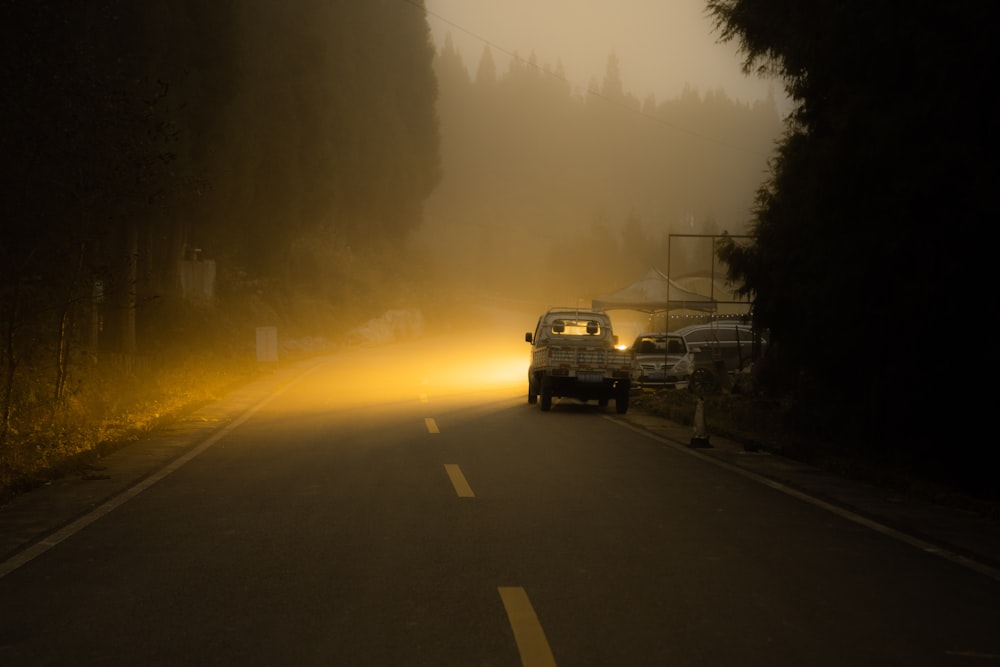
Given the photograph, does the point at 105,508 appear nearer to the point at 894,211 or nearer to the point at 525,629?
the point at 525,629

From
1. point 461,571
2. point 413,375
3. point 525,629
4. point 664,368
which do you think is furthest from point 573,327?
point 525,629

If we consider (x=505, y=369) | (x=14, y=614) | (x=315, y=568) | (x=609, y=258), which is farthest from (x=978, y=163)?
(x=609, y=258)

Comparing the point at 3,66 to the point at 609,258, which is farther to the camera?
the point at 609,258

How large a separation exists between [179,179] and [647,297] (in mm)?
29181

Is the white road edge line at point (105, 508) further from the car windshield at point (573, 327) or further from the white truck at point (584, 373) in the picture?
the car windshield at point (573, 327)

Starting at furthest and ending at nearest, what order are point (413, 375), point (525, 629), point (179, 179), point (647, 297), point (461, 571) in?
1. point (647, 297)
2. point (413, 375)
3. point (179, 179)
4. point (461, 571)
5. point (525, 629)

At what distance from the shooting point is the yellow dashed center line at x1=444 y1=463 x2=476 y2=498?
1015 centimetres

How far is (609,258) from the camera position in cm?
13575

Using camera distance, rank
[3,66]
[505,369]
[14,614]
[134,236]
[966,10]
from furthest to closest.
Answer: [505,369] < [134,236] < [3,66] < [966,10] < [14,614]

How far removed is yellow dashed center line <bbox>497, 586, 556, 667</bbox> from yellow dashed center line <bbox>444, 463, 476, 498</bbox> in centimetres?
372

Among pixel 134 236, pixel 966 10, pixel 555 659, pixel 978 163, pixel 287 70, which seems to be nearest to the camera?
pixel 555 659

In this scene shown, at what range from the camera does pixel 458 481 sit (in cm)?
1099

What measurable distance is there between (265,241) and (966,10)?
31.5 meters

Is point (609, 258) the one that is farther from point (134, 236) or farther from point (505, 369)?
point (134, 236)
